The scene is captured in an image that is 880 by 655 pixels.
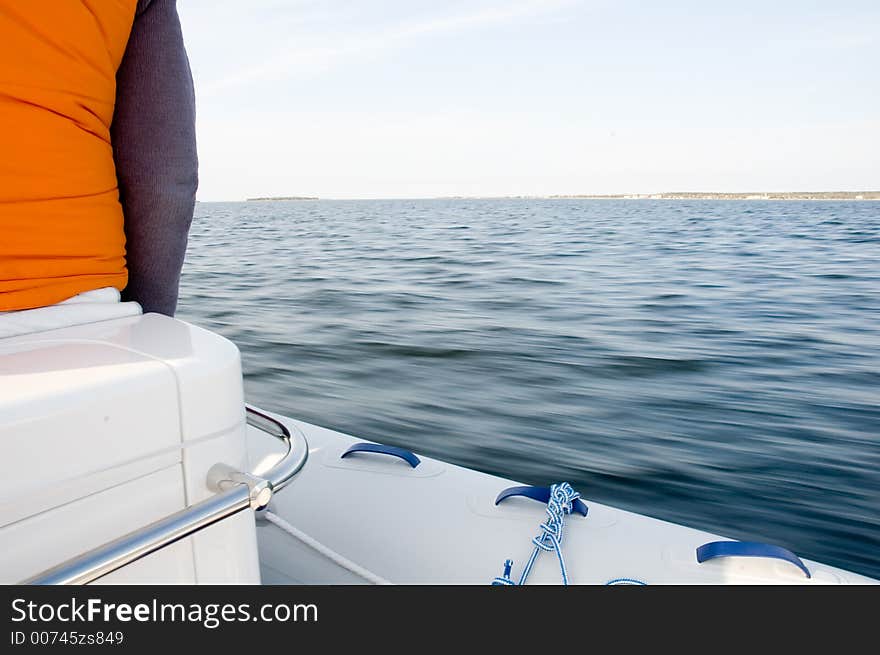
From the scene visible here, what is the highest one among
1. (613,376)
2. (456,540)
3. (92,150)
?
(92,150)

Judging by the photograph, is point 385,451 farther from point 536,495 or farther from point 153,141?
point 153,141

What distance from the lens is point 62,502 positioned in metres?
0.60

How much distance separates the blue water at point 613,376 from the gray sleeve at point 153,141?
1.80 m

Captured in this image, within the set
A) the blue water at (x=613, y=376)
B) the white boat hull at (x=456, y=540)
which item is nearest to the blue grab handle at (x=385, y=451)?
the white boat hull at (x=456, y=540)

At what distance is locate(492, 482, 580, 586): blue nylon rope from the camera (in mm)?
1215

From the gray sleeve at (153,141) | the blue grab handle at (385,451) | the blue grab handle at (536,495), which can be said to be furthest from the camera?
the blue grab handle at (385,451)

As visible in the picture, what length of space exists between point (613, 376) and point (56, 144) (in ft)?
11.0

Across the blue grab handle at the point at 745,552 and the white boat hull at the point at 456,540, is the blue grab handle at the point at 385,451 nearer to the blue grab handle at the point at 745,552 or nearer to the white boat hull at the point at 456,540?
the white boat hull at the point at 456,540

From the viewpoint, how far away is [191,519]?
624mm

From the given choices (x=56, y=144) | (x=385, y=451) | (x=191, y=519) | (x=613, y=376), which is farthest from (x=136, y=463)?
(x=613, y=376)

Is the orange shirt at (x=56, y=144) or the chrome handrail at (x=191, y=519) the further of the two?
the orange shirt at (x=56, y=144)

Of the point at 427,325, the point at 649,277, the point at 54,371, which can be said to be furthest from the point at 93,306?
the point at 649,277

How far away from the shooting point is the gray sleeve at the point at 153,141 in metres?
0.94

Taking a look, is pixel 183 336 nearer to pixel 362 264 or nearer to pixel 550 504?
pixel 550 504
